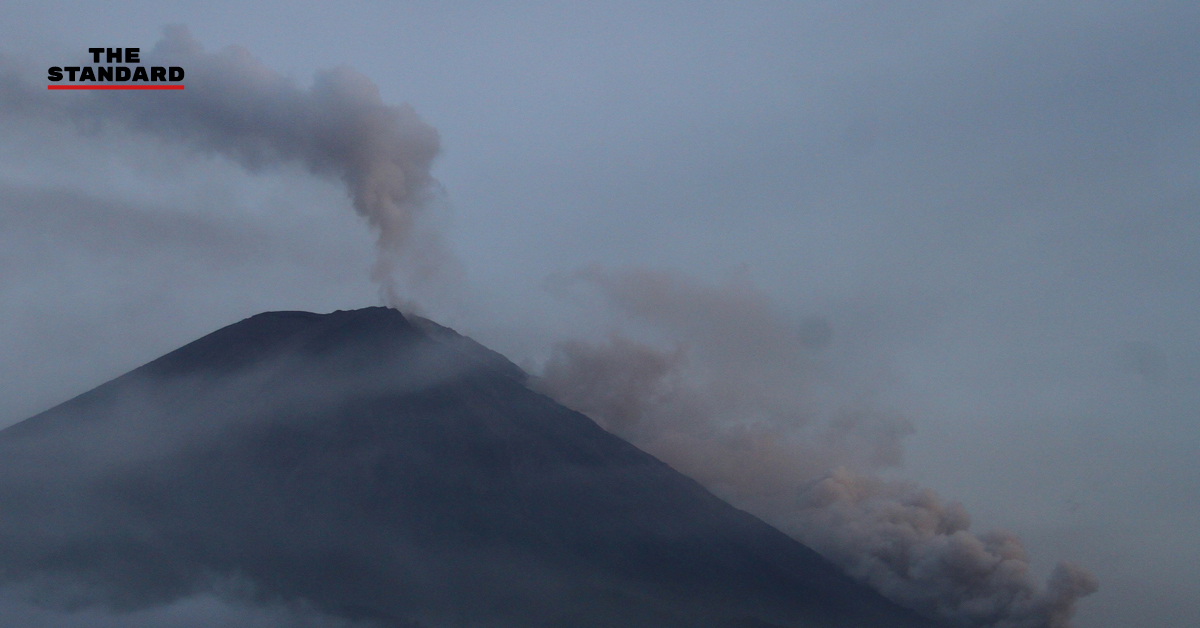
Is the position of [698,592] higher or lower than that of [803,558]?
lower

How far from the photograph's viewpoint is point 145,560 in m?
58.3

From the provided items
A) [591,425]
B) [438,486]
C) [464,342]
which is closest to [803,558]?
[591,425]

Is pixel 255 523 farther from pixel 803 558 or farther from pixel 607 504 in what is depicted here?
pixel 803 558

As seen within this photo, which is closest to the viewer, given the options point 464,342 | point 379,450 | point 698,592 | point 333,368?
point 698,592

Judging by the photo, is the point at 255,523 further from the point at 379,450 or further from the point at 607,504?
the point at 607,504

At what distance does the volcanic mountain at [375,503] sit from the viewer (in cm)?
5897

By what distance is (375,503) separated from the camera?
64.7 m

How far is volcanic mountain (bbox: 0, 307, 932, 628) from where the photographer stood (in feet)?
193

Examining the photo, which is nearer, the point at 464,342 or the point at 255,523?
the point at 255,523

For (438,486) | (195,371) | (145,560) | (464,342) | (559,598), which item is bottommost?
(145,560)

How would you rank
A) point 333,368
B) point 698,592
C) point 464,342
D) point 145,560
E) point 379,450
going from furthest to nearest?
1. point 464,342
2. point 333,368
3. point 379,450
4. point 698,592
5. point 145,560

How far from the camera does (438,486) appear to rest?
6694 cm

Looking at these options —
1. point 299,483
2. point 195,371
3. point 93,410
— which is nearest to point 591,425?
point 299,483

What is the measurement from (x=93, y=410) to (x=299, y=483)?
56.7 ft
